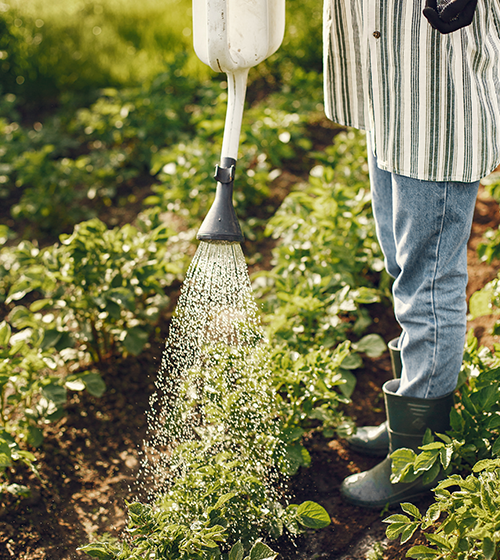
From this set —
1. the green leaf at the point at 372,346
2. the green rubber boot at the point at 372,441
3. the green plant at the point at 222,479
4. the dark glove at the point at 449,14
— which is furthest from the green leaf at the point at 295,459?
the dark glove at the point at 449,14

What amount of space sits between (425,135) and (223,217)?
1.57 ft

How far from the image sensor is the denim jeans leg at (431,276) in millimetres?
1291

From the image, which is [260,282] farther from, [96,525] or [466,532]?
[466,532]

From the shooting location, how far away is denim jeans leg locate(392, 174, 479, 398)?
1291mm

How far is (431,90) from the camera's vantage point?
124 cm

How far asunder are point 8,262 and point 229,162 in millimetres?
1570

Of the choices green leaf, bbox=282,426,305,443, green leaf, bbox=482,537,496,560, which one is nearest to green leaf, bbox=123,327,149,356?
green leaf, bbox=282,426,305,443

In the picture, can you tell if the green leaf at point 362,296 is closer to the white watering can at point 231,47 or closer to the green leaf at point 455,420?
the green leaf at point 455,420

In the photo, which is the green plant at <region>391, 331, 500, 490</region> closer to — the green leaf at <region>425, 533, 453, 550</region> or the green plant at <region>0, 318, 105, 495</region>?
the green leaf at <region>425, 533, 453, 550</region>

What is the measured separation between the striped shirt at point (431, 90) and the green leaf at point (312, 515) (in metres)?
0.82

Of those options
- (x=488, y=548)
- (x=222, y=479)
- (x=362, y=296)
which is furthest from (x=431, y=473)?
(x=362, y=296)

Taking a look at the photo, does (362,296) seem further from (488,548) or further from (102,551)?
(102,551)

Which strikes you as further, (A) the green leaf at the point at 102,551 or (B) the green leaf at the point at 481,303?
(B) the green leaf at the point at 481,303

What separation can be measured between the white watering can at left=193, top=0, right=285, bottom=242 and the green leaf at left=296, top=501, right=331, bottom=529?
676mm
